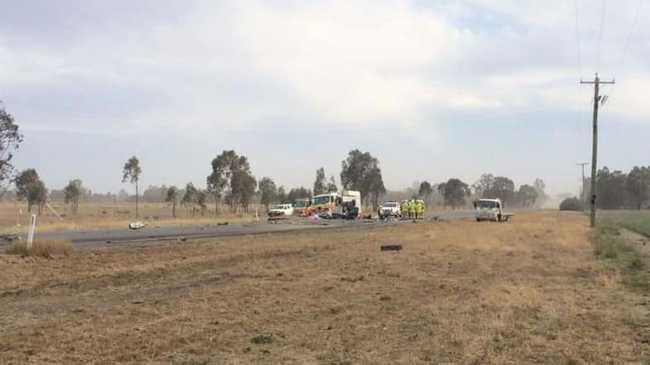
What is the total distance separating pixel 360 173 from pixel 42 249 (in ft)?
283

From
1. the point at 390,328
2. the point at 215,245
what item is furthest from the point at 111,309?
the point at 215,245

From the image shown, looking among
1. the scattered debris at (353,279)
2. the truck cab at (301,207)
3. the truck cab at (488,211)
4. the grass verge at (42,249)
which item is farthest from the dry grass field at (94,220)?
the scattered debris at (353,279)

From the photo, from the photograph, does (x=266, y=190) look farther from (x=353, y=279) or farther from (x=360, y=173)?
(x=353, y=279)

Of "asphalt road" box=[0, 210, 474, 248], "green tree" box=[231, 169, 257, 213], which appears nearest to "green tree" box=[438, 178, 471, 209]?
"green tree" box=[231, 169, 257, 213]

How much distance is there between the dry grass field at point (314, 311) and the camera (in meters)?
7.87

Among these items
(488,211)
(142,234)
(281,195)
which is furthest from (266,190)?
(142,234)

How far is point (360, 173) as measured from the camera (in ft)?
342

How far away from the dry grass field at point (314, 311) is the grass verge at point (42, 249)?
54 centimetres

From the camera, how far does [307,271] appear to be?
645 inches

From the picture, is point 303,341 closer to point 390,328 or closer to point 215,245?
point 390,328

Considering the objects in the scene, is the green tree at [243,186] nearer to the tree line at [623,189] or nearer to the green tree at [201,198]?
the green tree at [201,198]

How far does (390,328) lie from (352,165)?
9498cm

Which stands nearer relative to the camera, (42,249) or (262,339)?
(262,339)

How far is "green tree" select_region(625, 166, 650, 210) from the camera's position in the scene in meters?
155
